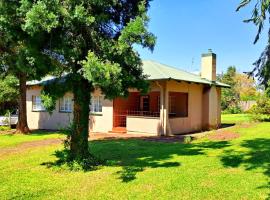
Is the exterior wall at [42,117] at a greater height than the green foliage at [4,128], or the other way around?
the exterior wall at [42,117]

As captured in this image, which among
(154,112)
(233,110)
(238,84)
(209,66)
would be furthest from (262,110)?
(238,84)

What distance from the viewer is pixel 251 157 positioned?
1164 centimetres

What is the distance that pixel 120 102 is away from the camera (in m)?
23.5

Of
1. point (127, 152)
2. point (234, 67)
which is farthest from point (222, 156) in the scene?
point (234, 67)

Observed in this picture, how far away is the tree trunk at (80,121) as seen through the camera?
10.6 meters

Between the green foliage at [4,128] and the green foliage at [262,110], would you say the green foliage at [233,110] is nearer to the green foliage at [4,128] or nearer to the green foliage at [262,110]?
the green foliage at [262,110]

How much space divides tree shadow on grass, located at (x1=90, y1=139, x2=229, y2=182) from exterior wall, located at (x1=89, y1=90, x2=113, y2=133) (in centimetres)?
572

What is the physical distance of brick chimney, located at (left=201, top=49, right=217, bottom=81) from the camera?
970 inches

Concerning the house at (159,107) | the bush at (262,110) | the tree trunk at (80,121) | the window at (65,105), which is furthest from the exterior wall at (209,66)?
the tree trunk at (80,121)

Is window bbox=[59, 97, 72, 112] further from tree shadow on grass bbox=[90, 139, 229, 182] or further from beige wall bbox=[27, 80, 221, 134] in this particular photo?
tree shadow on grass bbox=[90, 139, 229, 182]

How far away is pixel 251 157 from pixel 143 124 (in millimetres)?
9904

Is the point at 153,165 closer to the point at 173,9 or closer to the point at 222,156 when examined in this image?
the point at 222,156

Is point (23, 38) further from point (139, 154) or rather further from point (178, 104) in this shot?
point (178, 104)

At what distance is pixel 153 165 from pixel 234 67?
222 feet
